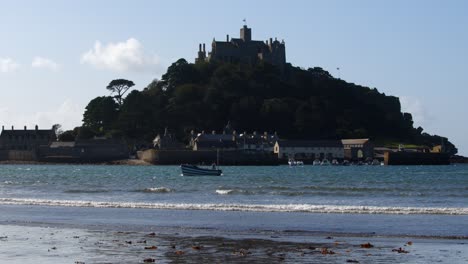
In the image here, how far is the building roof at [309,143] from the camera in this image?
131000mm

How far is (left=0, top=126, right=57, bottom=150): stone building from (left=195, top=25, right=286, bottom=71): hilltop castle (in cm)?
2968

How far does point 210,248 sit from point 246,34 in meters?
138

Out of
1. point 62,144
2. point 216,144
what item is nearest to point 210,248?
point 216,144

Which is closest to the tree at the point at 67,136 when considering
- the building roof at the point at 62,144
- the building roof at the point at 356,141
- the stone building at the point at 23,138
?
the stone building at the point at 23,138

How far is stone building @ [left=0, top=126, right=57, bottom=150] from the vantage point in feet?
470

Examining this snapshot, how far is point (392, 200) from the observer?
36688 mm

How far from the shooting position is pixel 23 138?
14412 cm

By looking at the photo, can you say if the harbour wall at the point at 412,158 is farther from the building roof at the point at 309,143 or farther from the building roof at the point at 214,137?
the building roof at the point at 214,137

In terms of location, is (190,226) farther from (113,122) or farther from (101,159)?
(113,122)

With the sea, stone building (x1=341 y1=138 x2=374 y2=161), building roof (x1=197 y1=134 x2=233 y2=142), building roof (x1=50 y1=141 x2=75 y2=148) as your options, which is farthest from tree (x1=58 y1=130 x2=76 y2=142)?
the sea

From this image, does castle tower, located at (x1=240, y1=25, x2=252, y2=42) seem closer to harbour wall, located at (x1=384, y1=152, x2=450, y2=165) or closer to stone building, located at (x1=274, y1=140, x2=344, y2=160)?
stone building, located at (x1=274, y1=140, x2=344, y2=160)

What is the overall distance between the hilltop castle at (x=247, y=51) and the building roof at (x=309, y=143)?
23789mm

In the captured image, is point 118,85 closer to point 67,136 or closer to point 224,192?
point 67,136

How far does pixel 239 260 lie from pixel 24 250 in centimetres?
452
